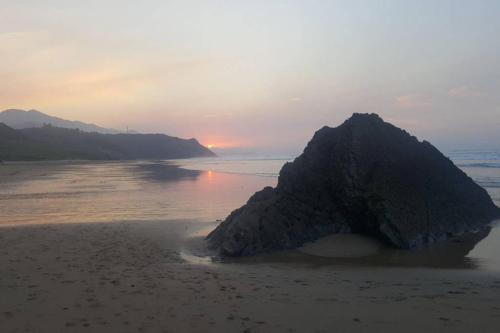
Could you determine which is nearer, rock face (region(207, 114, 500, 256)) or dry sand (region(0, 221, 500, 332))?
dry sand (region(0, 221, 500, 332))

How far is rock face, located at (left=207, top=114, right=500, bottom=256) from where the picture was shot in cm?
1079

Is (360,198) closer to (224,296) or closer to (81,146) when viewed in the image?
(224,296)

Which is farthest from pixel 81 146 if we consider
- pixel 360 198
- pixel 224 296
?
pixel 224 296

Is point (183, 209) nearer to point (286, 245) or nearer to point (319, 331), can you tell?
point (286, 245)

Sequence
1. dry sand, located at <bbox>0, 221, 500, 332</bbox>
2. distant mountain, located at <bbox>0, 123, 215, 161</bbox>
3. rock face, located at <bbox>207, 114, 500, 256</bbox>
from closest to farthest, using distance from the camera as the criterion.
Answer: dry sand, located at <bbox>0, 221, 500, 332</bbox> < rock face, located at <bbox>207, 114, 500, 256</bbox> < distant mountain, located at <bbox>0, 123, 215, 161</bbox>

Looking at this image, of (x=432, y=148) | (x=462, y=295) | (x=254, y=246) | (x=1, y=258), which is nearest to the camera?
(x=462, y=295)

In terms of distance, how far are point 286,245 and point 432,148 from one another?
5448 millimetres

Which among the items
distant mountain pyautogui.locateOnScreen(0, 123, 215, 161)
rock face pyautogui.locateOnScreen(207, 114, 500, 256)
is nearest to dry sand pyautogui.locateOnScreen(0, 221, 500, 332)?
rock face pyautogui.locateOnScreen(207, 114, 500, 256)

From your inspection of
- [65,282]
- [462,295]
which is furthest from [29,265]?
[462,295]

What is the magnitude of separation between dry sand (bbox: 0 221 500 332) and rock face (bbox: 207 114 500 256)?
163 cm

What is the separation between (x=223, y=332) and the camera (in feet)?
18.2

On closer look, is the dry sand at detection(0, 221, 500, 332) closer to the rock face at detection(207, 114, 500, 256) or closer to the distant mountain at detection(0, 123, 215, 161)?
the rock face at detection(207, 114, 500, 256)

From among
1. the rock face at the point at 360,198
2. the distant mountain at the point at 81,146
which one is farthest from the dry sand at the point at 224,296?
the distant mountain at the point at 81,146

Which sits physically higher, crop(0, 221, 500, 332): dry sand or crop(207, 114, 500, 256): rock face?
crop(207, 114, 500, 256): rock face
